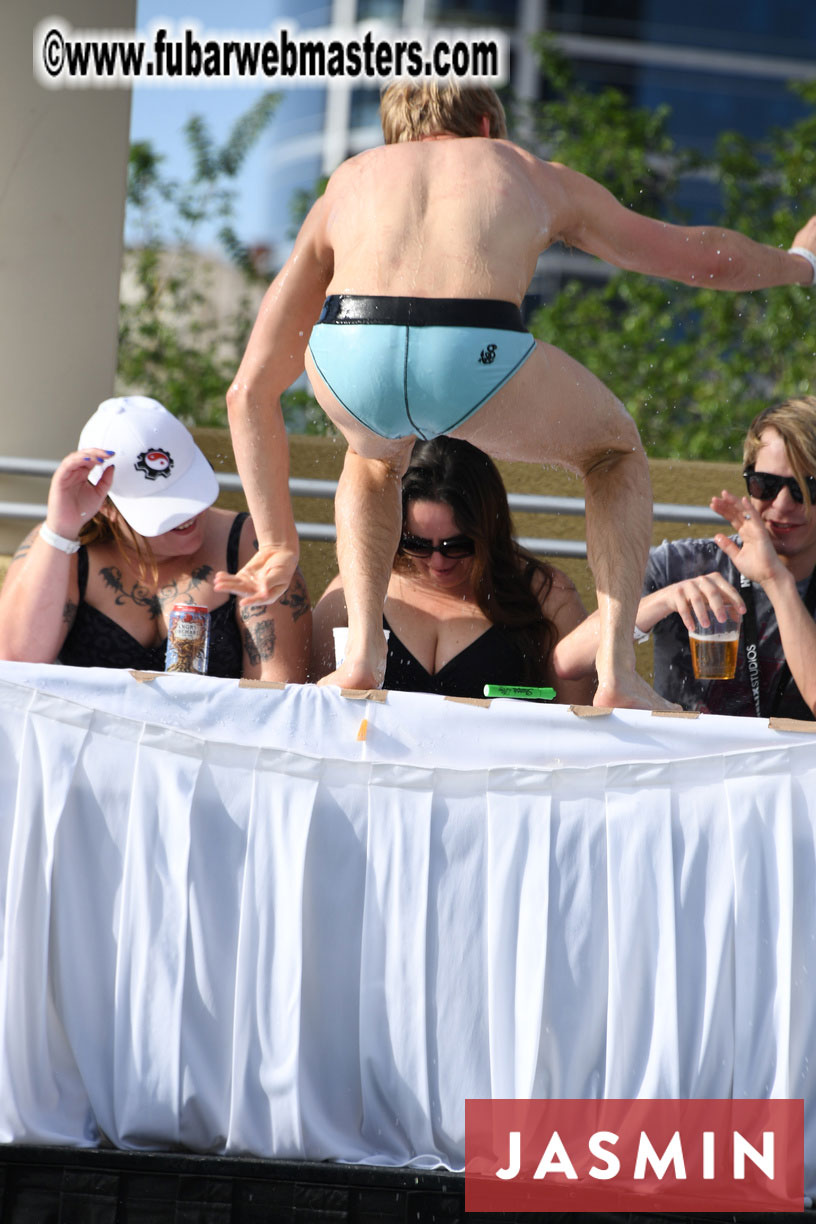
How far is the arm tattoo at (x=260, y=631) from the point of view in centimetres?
331

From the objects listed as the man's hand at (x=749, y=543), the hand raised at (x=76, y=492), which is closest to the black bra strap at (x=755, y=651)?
the man's hand at (x=749, y=543)

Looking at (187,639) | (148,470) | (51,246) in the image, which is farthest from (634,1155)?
(51,246)

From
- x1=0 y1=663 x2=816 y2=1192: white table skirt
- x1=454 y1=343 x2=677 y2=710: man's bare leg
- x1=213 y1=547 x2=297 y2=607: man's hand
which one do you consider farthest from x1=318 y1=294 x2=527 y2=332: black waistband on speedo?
x1=0 y1=663 x2=816 y2=1192: white table skirt

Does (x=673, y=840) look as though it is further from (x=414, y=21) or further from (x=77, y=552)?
(x=414, y=21)

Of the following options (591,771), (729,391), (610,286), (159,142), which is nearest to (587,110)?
(610,286)

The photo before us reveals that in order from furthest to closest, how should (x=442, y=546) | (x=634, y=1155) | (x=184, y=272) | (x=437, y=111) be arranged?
(x=184, y=272), (x=442, y=546), (x=437, y=111), (x=634, y=1155)

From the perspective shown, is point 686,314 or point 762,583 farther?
point 686,314

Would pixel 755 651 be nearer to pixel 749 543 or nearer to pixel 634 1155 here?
pixel 749 543

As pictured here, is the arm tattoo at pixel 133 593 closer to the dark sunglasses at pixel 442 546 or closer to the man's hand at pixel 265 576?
the man's hand at pixel 265 576

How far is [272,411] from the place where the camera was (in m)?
2.94

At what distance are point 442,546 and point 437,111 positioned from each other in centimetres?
105

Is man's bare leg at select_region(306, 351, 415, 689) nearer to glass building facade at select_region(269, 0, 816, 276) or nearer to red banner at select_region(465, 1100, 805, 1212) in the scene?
red banner at select_region(465, 1100, 805, 1212)

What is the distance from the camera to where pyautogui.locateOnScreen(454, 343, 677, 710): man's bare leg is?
8.52 ft

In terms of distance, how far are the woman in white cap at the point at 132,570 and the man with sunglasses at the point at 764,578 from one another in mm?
969
